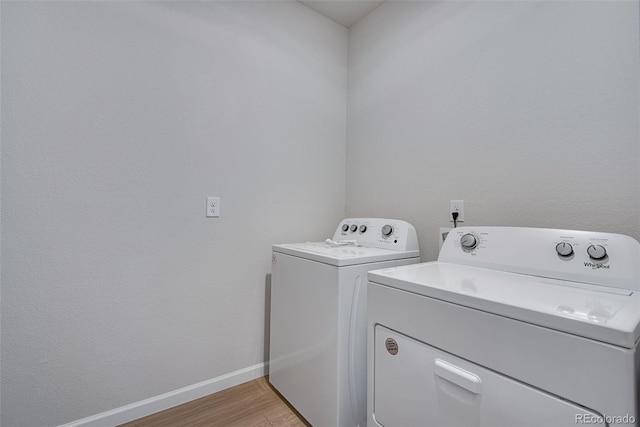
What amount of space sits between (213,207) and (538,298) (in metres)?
1.49

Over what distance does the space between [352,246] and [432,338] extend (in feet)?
2.99

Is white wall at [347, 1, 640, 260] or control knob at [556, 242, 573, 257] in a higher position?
white wall at [347, 1, 640, 260]

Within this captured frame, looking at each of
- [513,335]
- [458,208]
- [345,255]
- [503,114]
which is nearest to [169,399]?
[345,255]

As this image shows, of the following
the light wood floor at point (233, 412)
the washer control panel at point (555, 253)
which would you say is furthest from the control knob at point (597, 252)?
the light wood floor at point (233, 412)

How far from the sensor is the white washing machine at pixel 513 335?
1.87 ft

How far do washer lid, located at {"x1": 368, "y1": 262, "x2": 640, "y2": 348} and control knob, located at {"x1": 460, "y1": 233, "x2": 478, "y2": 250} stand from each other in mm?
146

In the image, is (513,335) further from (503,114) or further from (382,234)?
(503,114)

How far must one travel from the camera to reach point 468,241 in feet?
4.11

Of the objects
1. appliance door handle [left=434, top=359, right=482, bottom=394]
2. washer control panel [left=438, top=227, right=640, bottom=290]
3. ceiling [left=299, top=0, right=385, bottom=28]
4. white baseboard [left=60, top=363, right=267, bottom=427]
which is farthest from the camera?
ceiling [left=299, top=0, right=385, bottom=28]

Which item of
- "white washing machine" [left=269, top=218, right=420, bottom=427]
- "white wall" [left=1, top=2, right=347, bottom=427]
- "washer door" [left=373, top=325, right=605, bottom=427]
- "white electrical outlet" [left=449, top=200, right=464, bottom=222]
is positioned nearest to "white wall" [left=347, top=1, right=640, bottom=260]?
"white electrical outlet" [left=449, top=200, right=464, bottom=222]

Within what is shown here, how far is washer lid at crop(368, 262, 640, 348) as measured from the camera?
572 millimetres

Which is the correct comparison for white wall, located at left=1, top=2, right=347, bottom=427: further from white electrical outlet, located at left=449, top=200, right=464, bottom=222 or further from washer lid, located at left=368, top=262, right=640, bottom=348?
washer lid, located at left=368, top=262, right=640, bottom=348

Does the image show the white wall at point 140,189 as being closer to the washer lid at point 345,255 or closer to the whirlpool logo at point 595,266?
the washer lid at point 345,255

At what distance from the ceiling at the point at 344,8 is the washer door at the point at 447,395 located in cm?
210
